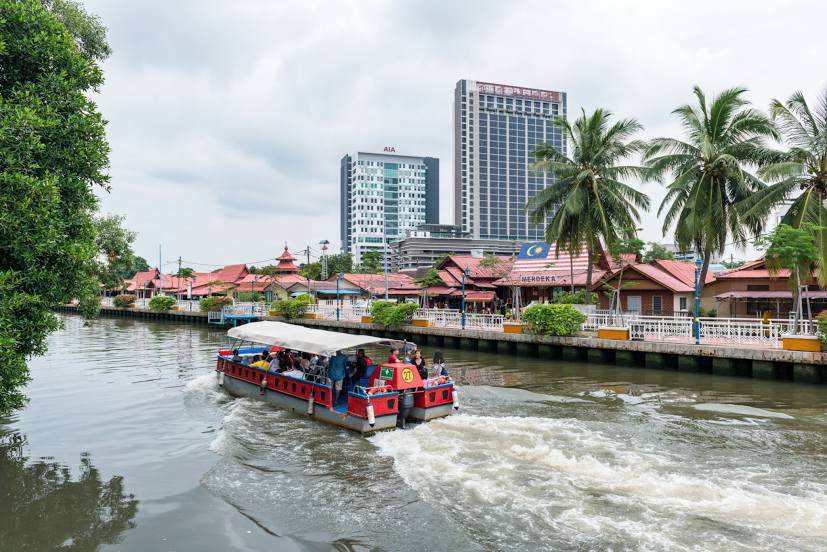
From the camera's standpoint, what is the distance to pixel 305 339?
1488cm

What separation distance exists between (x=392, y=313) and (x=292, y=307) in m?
12.1

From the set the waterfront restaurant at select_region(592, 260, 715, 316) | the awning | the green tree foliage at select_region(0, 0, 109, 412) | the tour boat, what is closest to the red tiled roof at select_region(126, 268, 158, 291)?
the waterfront restaurant at select_region(592, 260, 715, 316)

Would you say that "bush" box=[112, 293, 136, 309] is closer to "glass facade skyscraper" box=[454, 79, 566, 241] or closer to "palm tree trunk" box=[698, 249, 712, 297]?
"palm tree trunk" box=[698, 249, 712, 297]

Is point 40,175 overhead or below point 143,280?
below

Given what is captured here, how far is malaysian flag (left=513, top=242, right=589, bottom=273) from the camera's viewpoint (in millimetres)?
35125

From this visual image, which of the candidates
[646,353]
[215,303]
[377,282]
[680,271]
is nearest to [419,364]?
[646,353]

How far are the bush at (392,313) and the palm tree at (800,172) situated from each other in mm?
19130

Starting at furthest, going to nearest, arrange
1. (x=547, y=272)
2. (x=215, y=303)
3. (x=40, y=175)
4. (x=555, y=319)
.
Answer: (x=215, y=303) < (x=547, y=272) < (x=555, y=319) < (x=40, y=175)

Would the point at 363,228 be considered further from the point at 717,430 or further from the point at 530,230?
the point at 717,430

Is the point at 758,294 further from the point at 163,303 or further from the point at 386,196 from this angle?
the point at 386,196

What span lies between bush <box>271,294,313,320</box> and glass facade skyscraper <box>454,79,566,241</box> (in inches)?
3999

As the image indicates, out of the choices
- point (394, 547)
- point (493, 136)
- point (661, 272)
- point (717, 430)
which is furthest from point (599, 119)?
point (493, 136)

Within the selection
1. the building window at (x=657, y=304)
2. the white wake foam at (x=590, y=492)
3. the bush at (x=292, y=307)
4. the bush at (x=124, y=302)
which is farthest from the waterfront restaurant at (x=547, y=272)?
the bush at (x=124, y=302)

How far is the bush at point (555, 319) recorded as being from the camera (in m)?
25.4
